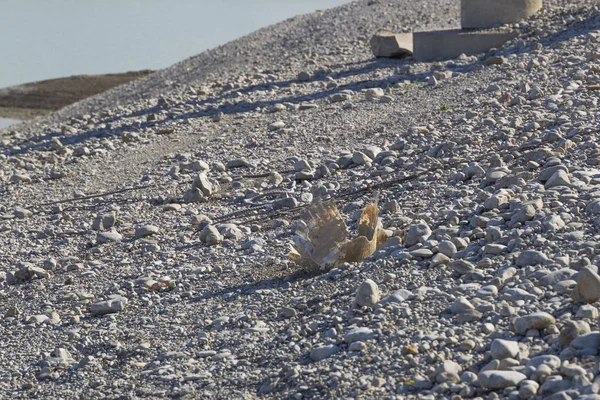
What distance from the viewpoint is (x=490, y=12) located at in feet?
42.8

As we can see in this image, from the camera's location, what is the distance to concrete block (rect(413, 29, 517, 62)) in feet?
41.0

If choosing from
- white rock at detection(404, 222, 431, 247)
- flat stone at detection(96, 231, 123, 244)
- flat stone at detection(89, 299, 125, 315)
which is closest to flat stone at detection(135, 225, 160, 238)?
flat stone at detection(96, 231, 123, 244)

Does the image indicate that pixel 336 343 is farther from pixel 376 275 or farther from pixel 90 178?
pixel 90 178

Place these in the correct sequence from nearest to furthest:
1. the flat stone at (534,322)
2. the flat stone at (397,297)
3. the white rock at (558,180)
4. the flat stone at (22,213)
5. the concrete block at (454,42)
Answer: the flat stone at (534,322) → the flat stone at (397,297) → the white rock at (558,180) → the flat stone at (22,213) → the concrete block at (454,42)

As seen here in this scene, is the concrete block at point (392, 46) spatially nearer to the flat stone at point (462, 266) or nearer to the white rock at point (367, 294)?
the flat stone at point (462, 266)

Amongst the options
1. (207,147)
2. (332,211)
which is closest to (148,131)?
(207,147)

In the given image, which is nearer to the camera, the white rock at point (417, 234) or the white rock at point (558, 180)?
the white rock at point (417, 234)

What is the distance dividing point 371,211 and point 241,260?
102 centimetres

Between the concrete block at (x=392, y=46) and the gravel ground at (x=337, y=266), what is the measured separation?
1.71 m

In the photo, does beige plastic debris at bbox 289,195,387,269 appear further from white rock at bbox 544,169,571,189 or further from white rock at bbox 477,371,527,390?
white rock at bbox 477,371,527,390

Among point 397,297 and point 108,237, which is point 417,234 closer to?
point 397,297

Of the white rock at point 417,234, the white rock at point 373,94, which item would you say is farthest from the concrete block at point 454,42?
the white rock at point 417,234

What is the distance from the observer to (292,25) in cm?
1903

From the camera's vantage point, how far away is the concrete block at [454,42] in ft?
41.0
